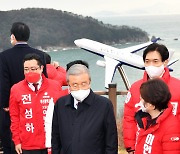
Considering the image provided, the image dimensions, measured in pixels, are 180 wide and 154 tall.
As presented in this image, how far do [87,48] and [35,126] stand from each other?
17036mm

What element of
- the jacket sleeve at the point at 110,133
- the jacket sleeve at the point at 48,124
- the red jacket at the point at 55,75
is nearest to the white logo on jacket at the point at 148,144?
the jacket sleeve at the point at 110,133

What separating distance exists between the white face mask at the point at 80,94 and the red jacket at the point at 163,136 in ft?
1.71

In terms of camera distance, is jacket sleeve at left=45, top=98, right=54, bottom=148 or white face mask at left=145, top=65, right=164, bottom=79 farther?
jacket sleeve at left=45, top=98, right=54, bottom=148

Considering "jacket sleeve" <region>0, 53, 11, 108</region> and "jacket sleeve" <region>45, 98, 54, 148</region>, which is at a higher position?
"jacket sleeve" <region>0, 53, 11, 108</region>

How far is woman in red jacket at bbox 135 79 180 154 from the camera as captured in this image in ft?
8.85

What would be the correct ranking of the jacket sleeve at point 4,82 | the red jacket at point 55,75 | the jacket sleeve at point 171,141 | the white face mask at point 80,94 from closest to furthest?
1. the jacket sleeve at point 171,141
2. the white face mask at point 80,94
3. the jacket sleeve at point 4,82
4. the red jacket at point 55,75

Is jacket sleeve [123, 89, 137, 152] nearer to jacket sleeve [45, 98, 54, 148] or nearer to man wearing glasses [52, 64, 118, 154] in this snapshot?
man wearing glasses [52, 64, 118, 154]

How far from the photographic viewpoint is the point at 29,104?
356cm

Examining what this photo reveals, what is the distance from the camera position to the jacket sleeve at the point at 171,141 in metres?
2.69

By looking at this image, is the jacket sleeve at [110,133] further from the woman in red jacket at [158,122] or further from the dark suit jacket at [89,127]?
the woman in red jacket at [158,122]

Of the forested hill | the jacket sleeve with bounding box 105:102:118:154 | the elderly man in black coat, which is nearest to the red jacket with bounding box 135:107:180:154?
the jacket sleeve with bounding box 105:102:118:154

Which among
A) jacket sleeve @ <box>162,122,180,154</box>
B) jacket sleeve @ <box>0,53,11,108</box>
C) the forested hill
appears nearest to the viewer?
jacket sleeve @ <box>162,122,180,154</box>

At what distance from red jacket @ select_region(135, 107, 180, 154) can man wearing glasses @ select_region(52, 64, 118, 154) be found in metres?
0.30

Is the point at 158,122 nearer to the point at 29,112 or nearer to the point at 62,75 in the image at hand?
the point at 29,112
